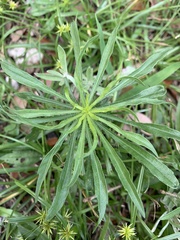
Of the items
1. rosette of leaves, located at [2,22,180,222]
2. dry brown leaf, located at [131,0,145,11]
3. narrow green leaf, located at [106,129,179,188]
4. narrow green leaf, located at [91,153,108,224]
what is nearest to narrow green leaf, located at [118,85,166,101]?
rosette of leaves, located at [2,22,180,222]

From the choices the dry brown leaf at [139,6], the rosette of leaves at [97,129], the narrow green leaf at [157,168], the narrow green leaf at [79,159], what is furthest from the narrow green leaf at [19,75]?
the dry brown leaf at [139,6]

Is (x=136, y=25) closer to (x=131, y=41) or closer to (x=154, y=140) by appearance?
(x=131, y=41)

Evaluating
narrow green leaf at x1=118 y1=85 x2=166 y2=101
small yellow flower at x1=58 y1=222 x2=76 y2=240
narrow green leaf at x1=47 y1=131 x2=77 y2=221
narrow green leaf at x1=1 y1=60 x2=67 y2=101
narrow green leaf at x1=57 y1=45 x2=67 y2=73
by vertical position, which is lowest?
small yellow flower at x1=58 y1=222 x2=76 y2=240

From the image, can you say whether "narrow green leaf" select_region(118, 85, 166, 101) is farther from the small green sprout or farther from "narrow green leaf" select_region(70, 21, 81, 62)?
the small green sprout

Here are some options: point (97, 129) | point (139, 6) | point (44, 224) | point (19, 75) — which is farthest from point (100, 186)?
point (139, 6)

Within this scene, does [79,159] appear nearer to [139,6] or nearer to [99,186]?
[99,186]

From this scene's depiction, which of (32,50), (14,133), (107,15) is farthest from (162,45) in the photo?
(14,133)

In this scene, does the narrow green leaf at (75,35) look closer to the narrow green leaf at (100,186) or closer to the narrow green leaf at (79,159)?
the narrow green leaf at (79,159)

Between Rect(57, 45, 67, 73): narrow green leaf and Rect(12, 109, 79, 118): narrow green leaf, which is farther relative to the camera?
Rect(57, 45, 67, 73): narrow green leaf

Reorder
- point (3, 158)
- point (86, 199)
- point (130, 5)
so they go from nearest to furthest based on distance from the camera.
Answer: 1. point (86, 199)
2. point (3, 158)
3. point (130, 5)
